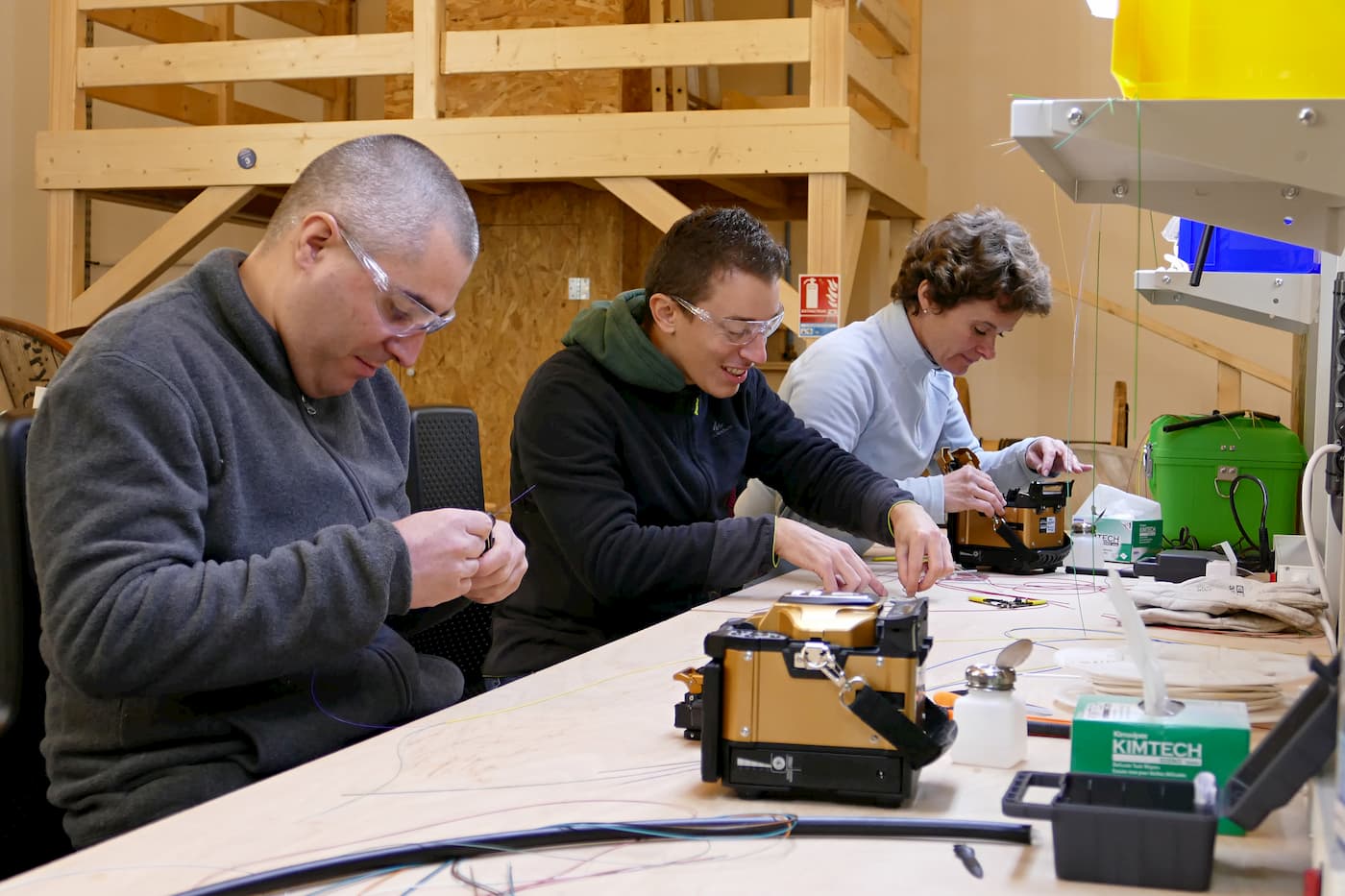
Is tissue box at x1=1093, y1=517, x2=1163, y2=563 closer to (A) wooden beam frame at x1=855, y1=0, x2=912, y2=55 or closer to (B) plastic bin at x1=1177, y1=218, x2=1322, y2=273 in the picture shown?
(B) plastic bin at x1=1177, y1=218, x2=1322, y2=273

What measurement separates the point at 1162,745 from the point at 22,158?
739 cm

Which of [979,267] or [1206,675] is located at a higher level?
[979,267]

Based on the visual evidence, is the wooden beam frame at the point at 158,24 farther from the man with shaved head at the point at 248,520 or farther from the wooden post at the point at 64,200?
the man with shaved head at the point at 248,520

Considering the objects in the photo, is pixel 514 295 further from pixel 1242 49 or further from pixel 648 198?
pixel 1242 49

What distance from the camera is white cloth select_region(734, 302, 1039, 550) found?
2797mm

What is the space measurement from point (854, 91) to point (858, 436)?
305cm

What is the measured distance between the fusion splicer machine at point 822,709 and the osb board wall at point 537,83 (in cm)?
524

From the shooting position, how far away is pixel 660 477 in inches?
87.0

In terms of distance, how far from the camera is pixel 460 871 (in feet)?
2.93

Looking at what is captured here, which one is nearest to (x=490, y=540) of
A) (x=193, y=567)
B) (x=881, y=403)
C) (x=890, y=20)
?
(x=193, y=567)

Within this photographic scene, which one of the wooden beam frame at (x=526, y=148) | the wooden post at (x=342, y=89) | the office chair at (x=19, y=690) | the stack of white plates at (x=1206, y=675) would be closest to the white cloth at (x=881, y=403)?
the stack of white plates at (x=1206, y=675)

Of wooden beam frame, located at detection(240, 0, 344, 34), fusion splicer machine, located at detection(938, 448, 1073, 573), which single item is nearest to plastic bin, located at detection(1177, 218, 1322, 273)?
fusion splicer machine, located at detection(938, 448, 1073, 573)

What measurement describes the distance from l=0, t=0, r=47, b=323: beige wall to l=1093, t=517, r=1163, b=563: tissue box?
6044 millimetres

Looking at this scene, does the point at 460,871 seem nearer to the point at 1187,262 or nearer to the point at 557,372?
the point at 557,372
